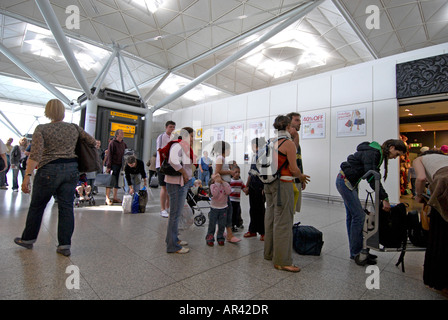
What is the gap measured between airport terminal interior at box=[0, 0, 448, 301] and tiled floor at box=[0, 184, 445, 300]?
18 mm

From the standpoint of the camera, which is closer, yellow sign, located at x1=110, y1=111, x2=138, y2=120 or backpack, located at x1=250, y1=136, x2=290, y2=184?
backpack, located at x1=250, y1=136, x2=290, y2=184

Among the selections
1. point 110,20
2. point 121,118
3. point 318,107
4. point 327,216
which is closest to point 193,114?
point 121,118

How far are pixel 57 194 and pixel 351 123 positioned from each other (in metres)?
8.31

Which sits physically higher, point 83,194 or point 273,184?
point 273,184

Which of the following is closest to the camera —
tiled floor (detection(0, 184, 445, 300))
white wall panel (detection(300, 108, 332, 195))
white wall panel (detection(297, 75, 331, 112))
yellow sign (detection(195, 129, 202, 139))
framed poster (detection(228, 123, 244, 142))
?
tiled floor (detection(0, 184, 445, 300))

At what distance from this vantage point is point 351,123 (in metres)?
7.71

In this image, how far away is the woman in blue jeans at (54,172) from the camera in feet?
8.43

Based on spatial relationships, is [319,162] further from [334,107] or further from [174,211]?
[174,211]

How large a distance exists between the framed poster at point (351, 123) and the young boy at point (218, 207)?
20.6 ft

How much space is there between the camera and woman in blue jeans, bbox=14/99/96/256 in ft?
8.43

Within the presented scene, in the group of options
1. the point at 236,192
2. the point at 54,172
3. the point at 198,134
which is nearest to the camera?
the point at 54,172

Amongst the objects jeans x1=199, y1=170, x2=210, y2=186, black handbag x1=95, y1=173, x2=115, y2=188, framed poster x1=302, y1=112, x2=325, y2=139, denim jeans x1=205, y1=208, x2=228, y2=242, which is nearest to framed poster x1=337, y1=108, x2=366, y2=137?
framed poster x1=302, y1=112, x2=325, y2=139

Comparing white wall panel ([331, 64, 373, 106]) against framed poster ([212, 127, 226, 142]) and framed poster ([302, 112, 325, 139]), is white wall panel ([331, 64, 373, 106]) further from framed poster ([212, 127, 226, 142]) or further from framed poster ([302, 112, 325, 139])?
framed poster ([212, 127, 226, 142])

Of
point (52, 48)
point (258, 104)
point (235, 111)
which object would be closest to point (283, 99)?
point (258, 104)
